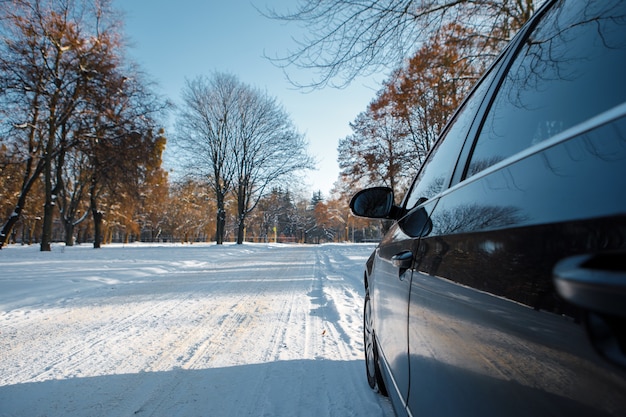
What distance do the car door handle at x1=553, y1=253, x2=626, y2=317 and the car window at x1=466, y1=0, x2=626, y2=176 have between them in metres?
0.42

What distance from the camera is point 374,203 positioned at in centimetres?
231

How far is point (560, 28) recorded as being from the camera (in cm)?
104

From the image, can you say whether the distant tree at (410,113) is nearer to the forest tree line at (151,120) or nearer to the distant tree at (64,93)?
the forest tree line at (151,120)

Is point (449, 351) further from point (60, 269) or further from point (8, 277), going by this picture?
point (60, 269)

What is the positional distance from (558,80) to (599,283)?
2.42ft

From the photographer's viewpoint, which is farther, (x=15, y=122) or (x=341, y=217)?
(x=341, y=217)

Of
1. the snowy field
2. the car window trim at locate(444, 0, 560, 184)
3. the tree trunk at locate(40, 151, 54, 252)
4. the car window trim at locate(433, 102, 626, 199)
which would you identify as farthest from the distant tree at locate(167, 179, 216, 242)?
the car window trim at locate(433, 102, 626, 199)

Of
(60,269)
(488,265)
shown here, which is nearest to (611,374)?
(488,265)

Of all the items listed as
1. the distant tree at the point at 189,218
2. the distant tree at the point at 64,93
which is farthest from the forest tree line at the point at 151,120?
the distant tree at the point at 189,218

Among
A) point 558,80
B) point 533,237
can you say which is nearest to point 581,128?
point 533,237

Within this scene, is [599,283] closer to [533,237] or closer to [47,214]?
[533,237]

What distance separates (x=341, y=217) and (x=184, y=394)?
60.7m

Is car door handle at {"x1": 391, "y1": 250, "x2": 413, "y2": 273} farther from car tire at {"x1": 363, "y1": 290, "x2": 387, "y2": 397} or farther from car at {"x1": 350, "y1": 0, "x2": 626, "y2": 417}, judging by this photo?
car tire at {"x1": 363, "y1": 290, "x2": 387, "y2": 397}

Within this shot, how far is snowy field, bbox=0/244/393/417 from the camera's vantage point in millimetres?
2348
